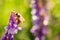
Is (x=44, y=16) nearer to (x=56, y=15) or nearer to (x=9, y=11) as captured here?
(x=56, y=15)

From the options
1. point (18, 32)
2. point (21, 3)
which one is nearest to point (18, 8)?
point (21, 3)
